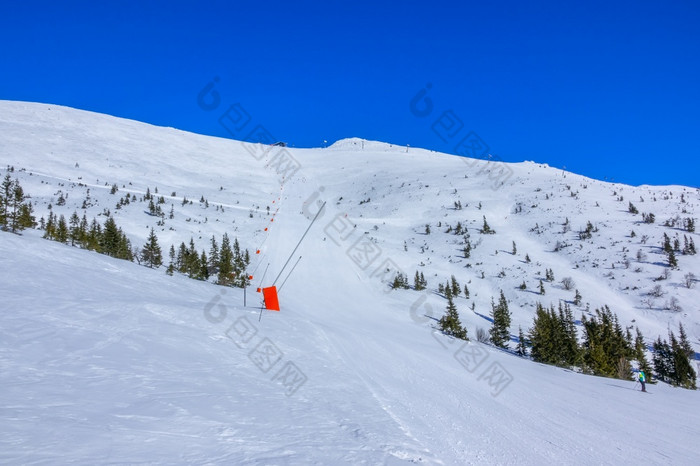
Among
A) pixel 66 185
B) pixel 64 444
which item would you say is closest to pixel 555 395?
pixel 64 444

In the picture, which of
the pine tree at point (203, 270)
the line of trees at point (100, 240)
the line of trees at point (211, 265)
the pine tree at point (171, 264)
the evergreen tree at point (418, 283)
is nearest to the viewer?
the pine tree at point (171, 264)

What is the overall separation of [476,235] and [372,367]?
65.3m

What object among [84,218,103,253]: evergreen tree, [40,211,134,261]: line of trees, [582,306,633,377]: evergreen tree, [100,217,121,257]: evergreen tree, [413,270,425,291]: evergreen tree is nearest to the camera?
[84,218,103,253]: evergreen tree

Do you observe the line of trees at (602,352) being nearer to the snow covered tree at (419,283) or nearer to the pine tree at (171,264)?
the snow covered tree at (419,283)

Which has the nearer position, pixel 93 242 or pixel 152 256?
pixel 93 242

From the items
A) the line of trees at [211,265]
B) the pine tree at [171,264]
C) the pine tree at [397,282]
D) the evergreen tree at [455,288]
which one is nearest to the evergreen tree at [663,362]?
the evergreen tree at [455,288]

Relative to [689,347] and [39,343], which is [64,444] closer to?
[39,343]

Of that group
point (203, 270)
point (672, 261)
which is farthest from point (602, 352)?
point (203, 270)

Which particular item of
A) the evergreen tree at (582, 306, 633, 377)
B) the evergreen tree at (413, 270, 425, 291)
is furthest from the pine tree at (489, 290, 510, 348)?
the evergreen tree at (413, 270, 425, 291)

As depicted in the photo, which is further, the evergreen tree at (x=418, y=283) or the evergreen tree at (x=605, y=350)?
the evergreen tree at (x=418, y=283)

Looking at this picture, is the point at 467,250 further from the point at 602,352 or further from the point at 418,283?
the point at 602,352

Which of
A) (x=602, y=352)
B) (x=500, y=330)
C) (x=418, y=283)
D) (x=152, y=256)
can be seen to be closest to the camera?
(x=602, y=352)

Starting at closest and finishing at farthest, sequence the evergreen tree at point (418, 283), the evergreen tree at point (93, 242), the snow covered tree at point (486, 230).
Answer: the evergreen tree at point (93, 242), the evergreen tree at point (418, 283), the snow covered tree at point (486, 230)

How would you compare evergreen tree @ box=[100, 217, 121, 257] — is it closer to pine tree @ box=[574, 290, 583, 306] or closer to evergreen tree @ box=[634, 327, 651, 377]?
evergreen tree @ box=[634, 327, 651, 377]
